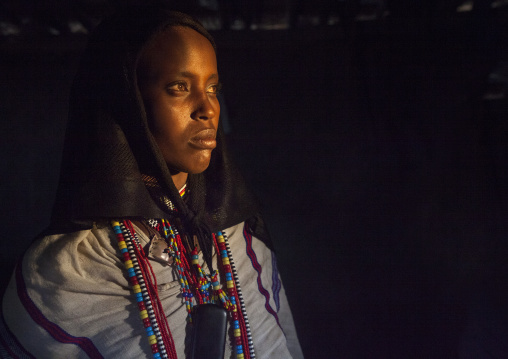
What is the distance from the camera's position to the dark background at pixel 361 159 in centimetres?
198

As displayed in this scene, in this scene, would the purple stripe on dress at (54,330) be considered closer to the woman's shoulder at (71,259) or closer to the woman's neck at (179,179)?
the woman's shoulder at (71,259)

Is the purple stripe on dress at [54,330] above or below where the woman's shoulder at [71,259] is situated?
below

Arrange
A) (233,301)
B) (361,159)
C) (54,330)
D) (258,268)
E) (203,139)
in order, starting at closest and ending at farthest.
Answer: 1. (54,330)
2. (203,139)
3. (233,301)
4. (258,268)
5. (361,159)

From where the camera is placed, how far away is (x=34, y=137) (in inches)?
78.2

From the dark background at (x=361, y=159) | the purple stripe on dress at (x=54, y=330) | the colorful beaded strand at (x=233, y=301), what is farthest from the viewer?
the dark background at (x=361, y=159)

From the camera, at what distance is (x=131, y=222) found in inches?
46.4

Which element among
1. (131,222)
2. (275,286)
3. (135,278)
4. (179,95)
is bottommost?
(275,286)

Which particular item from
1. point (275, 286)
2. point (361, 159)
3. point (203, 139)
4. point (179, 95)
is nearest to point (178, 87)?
point (179, 95)

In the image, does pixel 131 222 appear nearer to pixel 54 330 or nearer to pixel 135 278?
pixel 135 278

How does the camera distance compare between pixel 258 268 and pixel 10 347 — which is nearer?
pixel 10 347

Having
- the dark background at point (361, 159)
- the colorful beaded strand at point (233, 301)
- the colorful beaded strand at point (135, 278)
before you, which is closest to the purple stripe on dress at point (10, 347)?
the colorful beaded strand at point (135, 278)

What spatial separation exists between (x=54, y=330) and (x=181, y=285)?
1.27 ft

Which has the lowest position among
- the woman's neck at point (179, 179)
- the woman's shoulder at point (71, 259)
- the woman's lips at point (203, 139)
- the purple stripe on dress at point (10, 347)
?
the purple stripe on dress at point (10, 347)

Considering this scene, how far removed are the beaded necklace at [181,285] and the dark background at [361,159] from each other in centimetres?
93
